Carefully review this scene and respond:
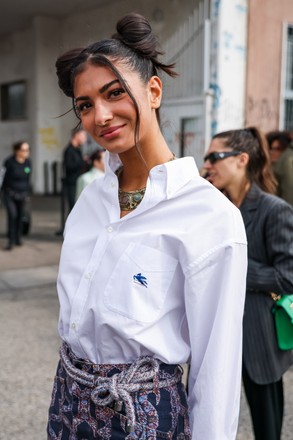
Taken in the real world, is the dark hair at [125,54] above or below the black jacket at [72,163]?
above

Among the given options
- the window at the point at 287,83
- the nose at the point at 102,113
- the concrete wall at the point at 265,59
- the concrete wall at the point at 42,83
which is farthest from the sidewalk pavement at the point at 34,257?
the window at the point at 287,83

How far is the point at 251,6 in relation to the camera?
1052 cm

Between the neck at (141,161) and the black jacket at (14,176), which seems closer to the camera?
the neck at (141,161)

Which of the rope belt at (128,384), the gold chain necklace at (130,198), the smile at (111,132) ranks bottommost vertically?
the rope belt at (128,384)

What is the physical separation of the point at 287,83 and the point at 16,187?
21.5 feet

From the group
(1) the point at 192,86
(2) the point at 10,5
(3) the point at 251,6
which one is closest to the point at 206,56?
(1) the point at 192,86

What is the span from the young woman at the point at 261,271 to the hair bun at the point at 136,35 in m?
1.20

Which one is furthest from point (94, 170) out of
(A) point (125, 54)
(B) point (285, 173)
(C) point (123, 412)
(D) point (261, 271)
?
(C) point (123, 412)

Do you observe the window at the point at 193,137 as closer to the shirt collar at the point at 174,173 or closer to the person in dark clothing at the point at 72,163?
the person in dark clothing at the point at 72,163

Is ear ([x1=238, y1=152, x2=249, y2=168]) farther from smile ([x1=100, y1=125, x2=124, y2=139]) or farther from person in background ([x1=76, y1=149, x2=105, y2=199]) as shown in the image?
person in background ([x1=76, y1=149, x2=105, y2=199])

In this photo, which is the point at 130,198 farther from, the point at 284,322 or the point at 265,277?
the point at 284,322

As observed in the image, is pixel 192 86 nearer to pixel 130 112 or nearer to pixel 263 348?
pixel 263 348

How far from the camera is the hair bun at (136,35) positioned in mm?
1375

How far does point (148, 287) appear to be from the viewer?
1.32 m
